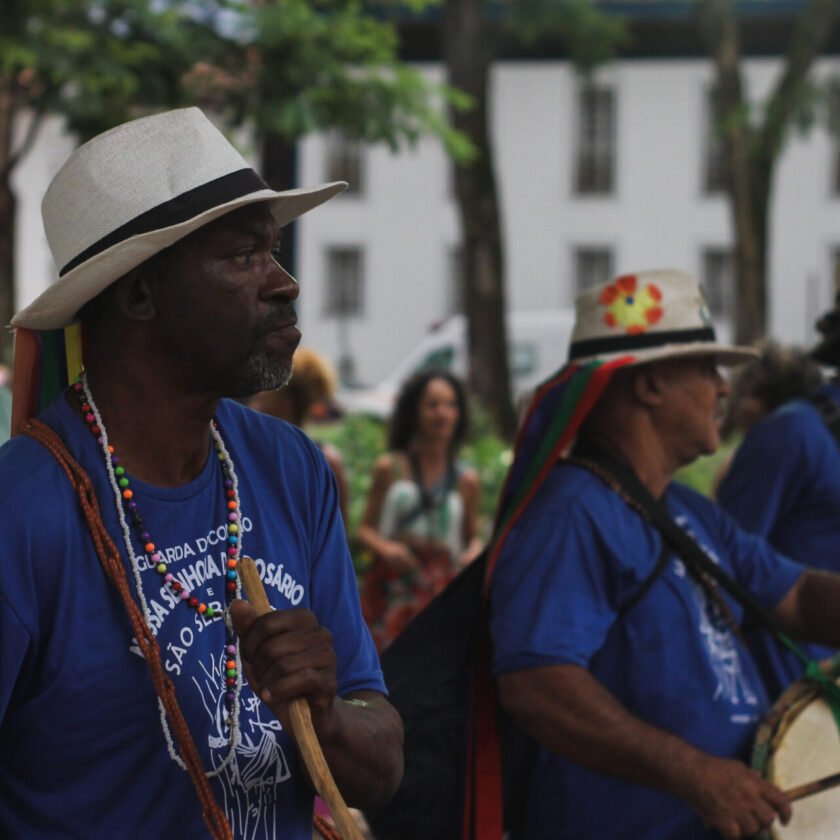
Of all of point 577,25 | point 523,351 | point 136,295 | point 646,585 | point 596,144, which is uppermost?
point 577,25

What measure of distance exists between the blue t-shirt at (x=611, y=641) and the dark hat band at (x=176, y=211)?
52.1 inches

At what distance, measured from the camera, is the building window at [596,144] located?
36938mm

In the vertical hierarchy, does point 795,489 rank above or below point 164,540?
below

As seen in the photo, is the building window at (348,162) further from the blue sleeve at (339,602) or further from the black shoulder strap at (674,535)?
the blue sleeve at (339,602)

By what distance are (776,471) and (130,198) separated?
98.4 inches

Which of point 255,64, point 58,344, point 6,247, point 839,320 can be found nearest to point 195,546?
point 58,344

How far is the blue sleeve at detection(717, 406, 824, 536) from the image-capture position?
14.1 ft

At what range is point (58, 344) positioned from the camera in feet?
8.04

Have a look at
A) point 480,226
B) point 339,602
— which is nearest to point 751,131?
point 480,226

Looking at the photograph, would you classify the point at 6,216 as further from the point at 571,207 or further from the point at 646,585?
the point at 571,207

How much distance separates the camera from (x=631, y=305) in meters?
3.73

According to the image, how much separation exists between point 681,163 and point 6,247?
28475 mm

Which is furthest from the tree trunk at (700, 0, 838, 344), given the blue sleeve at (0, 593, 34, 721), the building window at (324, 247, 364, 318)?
the building window at (324, 247, 364, 318)

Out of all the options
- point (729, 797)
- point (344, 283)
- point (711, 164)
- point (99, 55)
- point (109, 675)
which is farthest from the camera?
point (344, 283)
